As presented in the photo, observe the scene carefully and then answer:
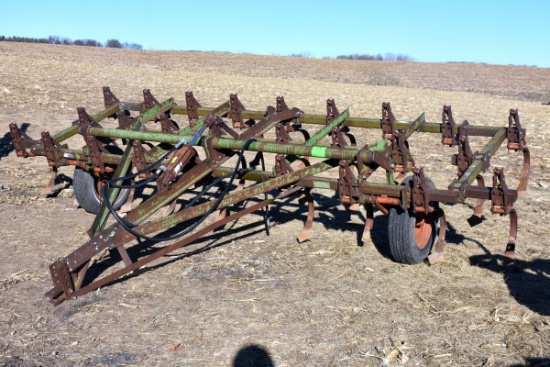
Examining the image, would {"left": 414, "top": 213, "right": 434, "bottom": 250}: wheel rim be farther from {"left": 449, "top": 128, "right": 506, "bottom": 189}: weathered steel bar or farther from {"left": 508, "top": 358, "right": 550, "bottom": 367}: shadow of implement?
{"left": 508, "top": 358, "right": 550, "bottom": 367}: shadow of implement

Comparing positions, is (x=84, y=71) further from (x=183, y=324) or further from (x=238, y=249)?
(x=183, y=324)

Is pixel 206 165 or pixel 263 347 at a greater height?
pixel 206 165

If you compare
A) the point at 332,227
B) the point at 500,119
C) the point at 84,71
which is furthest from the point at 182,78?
the point at 332,227

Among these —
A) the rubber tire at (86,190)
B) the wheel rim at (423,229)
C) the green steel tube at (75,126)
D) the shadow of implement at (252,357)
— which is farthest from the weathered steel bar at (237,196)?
the green steel tube at (75,126)

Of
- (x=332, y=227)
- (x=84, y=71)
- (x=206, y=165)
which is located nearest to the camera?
(x=206, y=165)

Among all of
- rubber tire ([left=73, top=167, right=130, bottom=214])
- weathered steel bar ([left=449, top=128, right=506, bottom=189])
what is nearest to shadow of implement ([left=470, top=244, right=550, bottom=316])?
weathered steel bar ([left=449, top=128, right=506, bottom=189])

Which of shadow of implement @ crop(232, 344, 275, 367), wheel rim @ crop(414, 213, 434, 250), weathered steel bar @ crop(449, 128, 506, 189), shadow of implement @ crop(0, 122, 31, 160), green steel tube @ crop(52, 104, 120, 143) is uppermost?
weathered steel bar @ crop(449, 128, 506, 189)

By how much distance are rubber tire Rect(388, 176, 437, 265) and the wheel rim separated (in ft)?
0.32

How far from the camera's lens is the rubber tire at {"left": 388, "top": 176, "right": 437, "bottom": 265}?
5.48 m

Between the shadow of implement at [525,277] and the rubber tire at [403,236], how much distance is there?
663mm

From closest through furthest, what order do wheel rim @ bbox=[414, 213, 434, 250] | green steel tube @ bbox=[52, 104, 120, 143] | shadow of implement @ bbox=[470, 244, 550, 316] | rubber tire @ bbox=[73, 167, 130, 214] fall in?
shadow of implement @ bbox=[470, 244, 550, 316], wheel rim @ bbox=[414, 213, 434, 250], green steel tube @ bbox=[52, 104, 120, 143], rubber tire @ bbox=[73, 167, 130, 214]

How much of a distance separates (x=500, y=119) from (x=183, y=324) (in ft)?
43.8

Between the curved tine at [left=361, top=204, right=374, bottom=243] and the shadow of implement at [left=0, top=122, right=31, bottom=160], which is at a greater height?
the curved tine at [left=361, top=204, right=374, bottom=243]

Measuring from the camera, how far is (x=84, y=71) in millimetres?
22688
